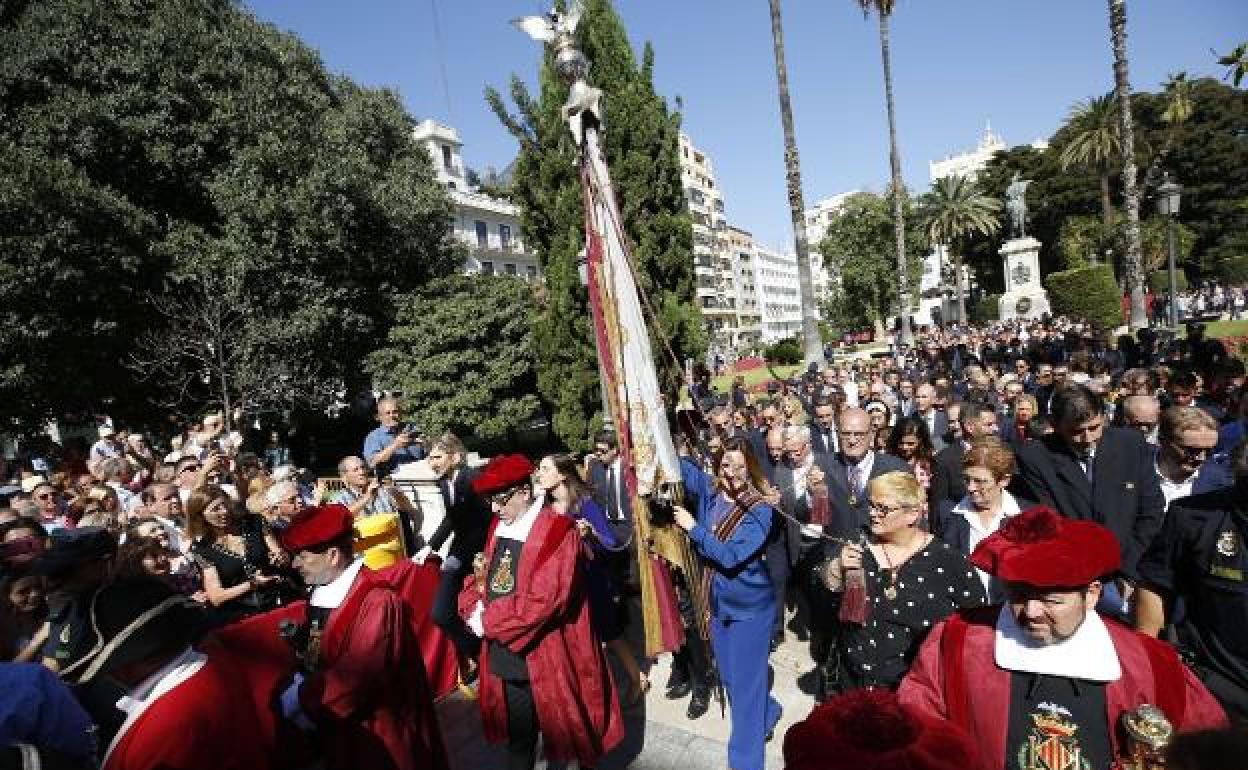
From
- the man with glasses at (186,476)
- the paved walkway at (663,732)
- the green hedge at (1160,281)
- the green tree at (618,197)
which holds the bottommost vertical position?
the paved walkway at (663,732)

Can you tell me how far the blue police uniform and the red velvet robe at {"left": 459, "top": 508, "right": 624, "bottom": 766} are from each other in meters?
0.67

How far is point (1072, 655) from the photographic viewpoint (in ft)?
6.32

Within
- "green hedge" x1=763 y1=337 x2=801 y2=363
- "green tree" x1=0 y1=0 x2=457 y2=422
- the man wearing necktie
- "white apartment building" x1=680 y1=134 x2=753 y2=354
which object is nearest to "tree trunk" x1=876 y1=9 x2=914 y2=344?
"green hedge" x1=763 y1=337 x2=801 y2=363

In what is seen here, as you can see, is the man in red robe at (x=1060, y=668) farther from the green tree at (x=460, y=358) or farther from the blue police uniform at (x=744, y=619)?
the green tree at (x=460, y=358)

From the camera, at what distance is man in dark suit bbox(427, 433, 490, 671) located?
138 inches

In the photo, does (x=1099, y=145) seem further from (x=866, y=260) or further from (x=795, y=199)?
(x=795, y=199)

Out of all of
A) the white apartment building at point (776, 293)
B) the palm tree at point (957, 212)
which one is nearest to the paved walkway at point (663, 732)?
the palm tree at point (957, 212)

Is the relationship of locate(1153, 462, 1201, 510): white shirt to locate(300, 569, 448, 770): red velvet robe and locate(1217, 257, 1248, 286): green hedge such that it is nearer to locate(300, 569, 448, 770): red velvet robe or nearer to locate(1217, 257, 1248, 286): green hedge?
locate(300, 569, 448, 770): red velvet robe

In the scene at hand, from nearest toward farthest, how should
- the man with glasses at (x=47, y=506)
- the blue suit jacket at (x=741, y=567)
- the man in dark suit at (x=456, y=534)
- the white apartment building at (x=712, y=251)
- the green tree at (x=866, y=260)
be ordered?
the man in dark suit at (x=456, y=534) → the blue suit jacket at (x=741, y=567) → the man with glasses at (x=47, y=506) → the green tree at (x=866, y=260) → the white apartment building at (x=712, y=251)

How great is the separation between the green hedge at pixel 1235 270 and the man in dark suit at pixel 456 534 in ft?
169

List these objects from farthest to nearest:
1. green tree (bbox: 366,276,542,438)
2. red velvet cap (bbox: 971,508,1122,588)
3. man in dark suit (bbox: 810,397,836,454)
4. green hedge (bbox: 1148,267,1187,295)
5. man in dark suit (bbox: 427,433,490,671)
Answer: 1. green hedge (bbox: 1148,267,1187,295)
2. green tree (bbox: 366,276,542,438)
3. man in dark suit (bbox: 810,397,836,454)
4. man in dark suit (bbox: 427,433,490,671)
5. red velvet cap (bbox: 971,508,1122,588)

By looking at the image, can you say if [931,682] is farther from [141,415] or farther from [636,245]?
[141,415]

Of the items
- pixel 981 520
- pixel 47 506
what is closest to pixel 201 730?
pixel 981 520

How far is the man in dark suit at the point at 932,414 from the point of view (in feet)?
24.9
